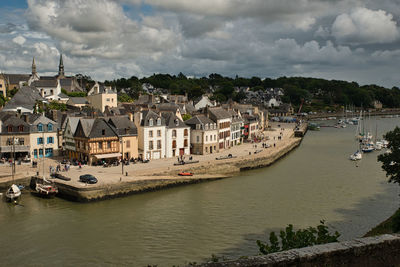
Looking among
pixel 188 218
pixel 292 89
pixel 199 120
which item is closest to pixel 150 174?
pixel 188 218

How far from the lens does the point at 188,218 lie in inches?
1052

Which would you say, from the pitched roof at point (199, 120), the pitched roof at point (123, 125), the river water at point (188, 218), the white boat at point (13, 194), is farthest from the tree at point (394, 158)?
the white boat at point (13, 194)

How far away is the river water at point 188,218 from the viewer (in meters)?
20.9

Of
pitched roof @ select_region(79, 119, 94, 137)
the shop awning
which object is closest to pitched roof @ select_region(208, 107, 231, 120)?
the shop awning

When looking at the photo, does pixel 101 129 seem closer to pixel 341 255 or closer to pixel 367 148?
pixel 341 255

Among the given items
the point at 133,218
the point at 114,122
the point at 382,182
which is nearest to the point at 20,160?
the point at 114,122

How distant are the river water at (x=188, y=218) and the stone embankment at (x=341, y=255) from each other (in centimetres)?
1217

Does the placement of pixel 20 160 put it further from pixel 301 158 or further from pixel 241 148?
pixel 301 158

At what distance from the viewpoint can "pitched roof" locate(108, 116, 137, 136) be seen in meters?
41.9

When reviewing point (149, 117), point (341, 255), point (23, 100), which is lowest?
point (341, 255)

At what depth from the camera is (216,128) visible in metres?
50.7

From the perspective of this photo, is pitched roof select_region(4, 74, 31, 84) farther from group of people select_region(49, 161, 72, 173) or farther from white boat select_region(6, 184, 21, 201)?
white boat select_region(6, 184, 21, 201)

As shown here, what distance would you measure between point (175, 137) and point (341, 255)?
38780 millimetres

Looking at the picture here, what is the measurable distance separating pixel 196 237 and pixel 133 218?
593 cm
